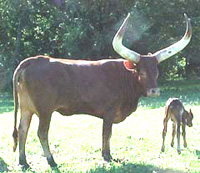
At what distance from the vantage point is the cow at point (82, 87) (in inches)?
313

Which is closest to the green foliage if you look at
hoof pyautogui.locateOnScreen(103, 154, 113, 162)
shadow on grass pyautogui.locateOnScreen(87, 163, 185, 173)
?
hoof pyautogui.locateOnScreen(103, 154, 113, 162)

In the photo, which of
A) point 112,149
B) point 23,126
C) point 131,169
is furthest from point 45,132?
point 112,149

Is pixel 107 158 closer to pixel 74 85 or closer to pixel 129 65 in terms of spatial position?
pixel 74 85

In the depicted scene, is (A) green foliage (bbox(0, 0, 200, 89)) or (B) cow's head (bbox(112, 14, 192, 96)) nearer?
(B) cow's head (bbox(112, 14, 192, 96))

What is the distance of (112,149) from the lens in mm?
9367

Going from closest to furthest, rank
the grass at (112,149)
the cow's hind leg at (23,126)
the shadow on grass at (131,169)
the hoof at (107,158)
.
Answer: the shadow on grass at (131,169), the grass at (112,149), the cow's hind leg at (23,126), the hoof at (107,158)

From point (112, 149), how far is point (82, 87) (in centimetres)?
173

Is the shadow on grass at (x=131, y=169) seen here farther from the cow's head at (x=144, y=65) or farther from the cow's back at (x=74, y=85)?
the cow's head at (x=144, y=65)

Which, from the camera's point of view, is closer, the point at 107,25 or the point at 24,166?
the point at 24,166

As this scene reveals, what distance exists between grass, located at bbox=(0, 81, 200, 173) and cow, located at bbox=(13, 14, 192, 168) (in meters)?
0.40

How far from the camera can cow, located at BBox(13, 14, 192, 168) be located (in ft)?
26.0

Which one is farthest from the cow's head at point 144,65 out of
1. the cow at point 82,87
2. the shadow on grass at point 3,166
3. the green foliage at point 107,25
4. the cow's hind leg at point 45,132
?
the green foliage at point 107,25

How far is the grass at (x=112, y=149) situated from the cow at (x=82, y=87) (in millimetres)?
400

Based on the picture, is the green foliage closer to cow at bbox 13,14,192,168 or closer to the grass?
the grass
